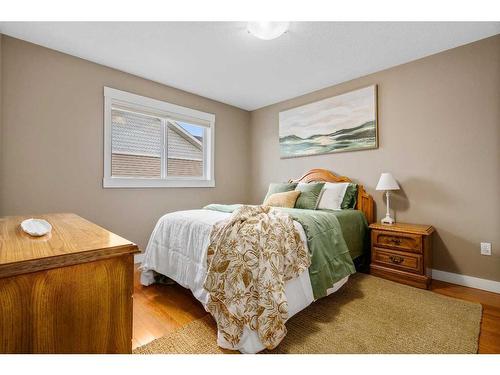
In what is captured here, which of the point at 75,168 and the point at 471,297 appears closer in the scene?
the point at 471,297

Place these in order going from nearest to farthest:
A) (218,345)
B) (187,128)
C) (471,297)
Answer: (218,345) < (471,297) < (187,128)

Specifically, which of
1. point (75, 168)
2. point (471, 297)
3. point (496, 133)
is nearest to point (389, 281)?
point (471, 297)

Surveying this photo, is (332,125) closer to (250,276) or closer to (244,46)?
(244,46)

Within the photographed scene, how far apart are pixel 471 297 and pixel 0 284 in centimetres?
305

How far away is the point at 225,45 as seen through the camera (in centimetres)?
237

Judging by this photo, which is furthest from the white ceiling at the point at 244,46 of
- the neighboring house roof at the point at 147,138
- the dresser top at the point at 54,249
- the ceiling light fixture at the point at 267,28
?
the dresser top at the point at 54,249

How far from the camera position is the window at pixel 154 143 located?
2.90 m

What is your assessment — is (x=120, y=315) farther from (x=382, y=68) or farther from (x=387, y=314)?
(x=382, y=68)

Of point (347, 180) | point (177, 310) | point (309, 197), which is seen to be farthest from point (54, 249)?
point (347, 180)

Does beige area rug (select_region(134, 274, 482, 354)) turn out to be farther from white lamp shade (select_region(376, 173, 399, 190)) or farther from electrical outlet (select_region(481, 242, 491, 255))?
white lamp shade (select_region(376, 173, 399, 190))

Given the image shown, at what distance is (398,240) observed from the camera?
240 centimetres

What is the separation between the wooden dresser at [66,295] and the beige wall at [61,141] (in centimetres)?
205

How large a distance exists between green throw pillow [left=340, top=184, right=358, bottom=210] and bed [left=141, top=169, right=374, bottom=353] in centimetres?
21

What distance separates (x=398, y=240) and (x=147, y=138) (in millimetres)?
3185
